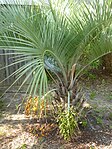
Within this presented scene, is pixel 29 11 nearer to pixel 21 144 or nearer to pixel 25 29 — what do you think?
pixel 25 29

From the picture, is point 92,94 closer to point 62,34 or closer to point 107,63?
point 107,63

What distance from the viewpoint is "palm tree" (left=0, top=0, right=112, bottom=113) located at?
8.39ft

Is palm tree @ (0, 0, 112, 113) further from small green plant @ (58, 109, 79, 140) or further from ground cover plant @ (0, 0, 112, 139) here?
small green plant @ (58, 109, 79, 140)

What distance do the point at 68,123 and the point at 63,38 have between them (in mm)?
1040

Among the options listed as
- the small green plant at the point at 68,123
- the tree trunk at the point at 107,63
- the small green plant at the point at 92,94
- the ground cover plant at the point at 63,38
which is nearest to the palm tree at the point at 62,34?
the ground cover plant at the point at 63,38

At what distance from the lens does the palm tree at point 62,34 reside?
2559mm

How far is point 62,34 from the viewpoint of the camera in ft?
9.37

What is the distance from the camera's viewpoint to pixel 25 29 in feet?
8.23

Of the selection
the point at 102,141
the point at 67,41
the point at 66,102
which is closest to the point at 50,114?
the point at 66,102

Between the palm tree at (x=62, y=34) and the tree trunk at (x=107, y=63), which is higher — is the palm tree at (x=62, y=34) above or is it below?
above

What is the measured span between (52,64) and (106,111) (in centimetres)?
142

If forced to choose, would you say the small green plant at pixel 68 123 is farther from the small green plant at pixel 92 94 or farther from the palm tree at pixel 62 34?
the small green plant at pixel 92 94

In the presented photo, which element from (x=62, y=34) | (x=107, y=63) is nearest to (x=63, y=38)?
(x=62, y=34)

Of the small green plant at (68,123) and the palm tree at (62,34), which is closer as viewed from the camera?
the palm tree at (62,34)
